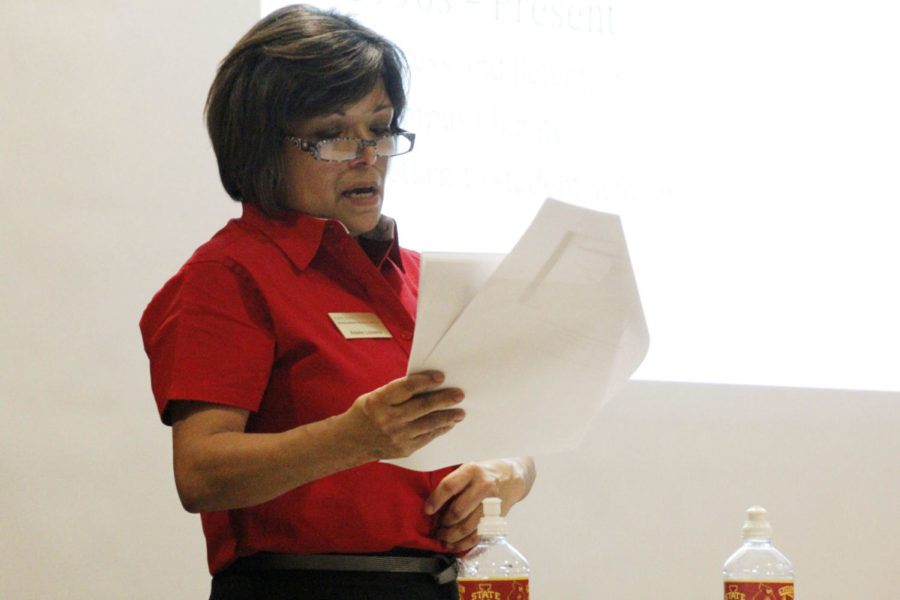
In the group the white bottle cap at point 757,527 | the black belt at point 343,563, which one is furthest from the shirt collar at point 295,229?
the white bottle cap at point 757,527

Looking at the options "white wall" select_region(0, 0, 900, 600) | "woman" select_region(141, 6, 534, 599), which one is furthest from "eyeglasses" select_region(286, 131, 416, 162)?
"white wall" select_region(0, 0, 900, 600)

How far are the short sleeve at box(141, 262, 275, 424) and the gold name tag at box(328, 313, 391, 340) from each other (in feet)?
0.29

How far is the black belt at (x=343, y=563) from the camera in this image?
123cm

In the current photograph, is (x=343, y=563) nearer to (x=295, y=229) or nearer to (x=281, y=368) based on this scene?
(x=281, y=368)

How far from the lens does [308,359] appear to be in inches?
49.9

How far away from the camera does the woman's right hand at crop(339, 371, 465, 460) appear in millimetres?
1074

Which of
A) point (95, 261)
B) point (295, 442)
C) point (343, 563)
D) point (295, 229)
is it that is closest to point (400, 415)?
point (295, 442)

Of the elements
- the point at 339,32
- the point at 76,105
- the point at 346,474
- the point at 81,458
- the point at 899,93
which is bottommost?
the point at 346,474

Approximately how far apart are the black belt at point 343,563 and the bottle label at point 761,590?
34 cm

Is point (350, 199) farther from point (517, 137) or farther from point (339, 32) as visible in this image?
point (517, 137)

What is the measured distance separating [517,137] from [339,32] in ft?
4.31

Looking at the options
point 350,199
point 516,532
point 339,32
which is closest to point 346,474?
point 350,199

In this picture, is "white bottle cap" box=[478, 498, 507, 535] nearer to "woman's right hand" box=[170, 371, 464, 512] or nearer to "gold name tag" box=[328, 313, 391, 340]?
"woman's right hand" box=[170, 371, 464, 512]

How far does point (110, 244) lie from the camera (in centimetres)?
227
